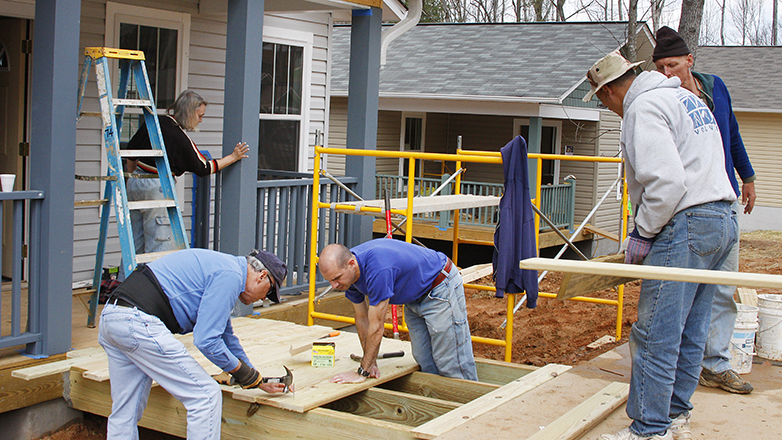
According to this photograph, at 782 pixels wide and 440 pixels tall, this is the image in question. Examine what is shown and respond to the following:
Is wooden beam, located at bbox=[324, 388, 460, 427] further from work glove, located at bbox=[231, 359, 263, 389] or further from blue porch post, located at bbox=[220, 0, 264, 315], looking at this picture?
blue porch post, located at bbox=[220, 0, 264, 315]

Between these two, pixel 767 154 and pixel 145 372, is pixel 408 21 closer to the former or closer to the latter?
pixel 145 372

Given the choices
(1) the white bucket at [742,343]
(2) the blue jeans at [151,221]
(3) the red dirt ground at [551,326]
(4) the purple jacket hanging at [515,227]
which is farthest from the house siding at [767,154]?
(2) the blue jeans at [151,221]

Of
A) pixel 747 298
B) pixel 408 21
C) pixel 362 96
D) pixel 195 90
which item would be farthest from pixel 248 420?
pixel 408 21

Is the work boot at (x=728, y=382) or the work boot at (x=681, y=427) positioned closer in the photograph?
the work boot at (x=681, y=427)

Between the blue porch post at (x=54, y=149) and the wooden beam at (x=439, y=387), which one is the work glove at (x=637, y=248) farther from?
the blue porch post at (x=54, y=149)

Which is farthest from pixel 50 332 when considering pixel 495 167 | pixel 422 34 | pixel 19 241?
pixel 422 34

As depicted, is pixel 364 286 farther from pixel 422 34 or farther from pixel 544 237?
pixel 422 34

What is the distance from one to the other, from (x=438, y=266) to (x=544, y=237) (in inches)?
360

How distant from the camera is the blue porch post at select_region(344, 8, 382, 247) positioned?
770cm

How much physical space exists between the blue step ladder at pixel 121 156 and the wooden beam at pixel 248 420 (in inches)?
36.1

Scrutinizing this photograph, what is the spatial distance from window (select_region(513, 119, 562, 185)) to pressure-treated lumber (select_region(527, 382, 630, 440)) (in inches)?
497

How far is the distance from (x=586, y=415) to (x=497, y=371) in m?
1.55

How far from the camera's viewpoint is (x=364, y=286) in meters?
4.47

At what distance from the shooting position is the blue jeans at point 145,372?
367 centimetres
